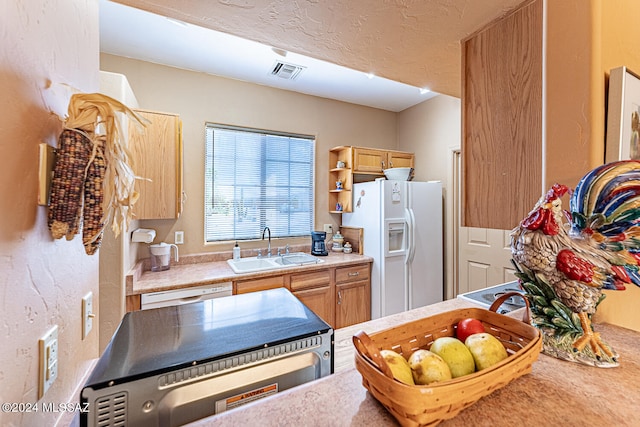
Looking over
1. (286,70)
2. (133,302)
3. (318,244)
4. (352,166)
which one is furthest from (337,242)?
(133,302)

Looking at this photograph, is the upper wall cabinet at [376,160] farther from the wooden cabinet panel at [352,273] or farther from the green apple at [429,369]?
the green apple at [429,369]

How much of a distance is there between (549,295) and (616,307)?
48 centimetres

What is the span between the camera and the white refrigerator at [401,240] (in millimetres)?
2930

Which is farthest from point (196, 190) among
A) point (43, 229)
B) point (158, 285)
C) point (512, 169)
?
point (512, 169)

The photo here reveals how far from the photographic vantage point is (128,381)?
0.54m

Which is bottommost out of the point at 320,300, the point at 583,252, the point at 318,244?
the point at 320,300

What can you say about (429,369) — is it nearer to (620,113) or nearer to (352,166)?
(620,113)

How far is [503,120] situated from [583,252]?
59 centimetres

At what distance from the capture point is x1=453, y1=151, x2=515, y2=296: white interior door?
2752 millimetres

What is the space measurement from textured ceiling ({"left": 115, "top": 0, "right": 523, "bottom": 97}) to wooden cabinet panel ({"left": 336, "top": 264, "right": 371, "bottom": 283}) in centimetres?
208

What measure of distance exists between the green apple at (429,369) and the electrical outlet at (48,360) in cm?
85

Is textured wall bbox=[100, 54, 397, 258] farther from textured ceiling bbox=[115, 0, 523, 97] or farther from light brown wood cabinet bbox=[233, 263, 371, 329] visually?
textured ceiling bbox=[115, 0, 523, 97]

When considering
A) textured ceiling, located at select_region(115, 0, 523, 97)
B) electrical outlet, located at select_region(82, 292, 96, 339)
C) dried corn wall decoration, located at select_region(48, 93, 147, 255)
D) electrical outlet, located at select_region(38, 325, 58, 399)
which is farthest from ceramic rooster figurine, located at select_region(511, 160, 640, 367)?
electrical outlet, located at select_region(82, 292, 96, 339)

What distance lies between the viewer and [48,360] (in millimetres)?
641
